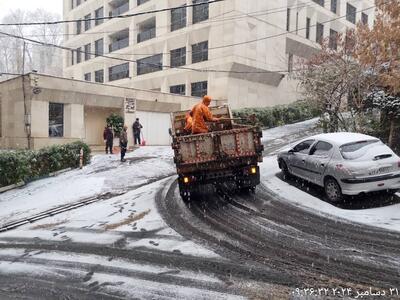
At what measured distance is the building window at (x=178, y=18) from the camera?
105 feet

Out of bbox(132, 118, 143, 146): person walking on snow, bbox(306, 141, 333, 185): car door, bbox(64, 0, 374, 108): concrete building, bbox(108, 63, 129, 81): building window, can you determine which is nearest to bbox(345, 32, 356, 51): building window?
bbox(64, 0, 374, 108): concrete building

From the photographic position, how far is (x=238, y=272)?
5340 millimetres

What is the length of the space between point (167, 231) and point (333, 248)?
10.3ft

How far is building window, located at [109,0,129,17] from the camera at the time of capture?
132ft

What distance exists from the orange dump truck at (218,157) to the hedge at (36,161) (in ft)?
24.9

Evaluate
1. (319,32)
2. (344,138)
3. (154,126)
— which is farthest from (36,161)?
(319,32)

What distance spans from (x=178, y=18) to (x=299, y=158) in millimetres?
25453

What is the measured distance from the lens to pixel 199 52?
31.0 m

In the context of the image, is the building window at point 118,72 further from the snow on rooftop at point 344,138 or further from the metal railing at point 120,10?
the snow on rooftop at point 344,138

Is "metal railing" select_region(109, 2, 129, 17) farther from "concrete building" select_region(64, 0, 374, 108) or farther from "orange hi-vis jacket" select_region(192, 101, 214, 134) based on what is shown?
"orange hi-vis jacket" select_region(192, 101, 214, 134)

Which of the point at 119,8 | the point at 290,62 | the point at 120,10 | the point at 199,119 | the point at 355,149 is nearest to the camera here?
the point at 355,149

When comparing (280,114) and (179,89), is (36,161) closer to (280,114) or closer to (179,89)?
(280,114)

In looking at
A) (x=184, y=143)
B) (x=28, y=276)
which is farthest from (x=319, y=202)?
(x=28, y=276)

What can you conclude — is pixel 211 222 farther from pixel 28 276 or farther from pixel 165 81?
pixel 165 81
